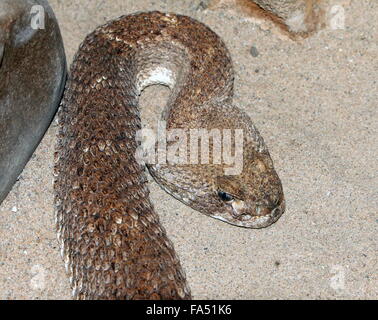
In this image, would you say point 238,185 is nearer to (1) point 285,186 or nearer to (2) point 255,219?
(2) point 255,219

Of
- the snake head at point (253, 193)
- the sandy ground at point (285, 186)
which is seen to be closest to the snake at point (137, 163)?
the snake head at point (253, 193)

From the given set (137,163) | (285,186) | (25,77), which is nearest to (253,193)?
(285,186)

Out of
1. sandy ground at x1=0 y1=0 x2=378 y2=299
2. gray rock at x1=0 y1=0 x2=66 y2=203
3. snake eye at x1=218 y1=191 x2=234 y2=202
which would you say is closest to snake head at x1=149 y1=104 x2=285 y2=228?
snake eye at x1=218 y1=191 x2=234 y2=202

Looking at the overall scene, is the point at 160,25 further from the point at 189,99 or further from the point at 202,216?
the point at 202,216

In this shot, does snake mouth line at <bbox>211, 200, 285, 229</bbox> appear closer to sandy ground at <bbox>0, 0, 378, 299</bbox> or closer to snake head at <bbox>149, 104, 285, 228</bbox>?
snake head at <bbox>149, 104, 285, 228</bbox>

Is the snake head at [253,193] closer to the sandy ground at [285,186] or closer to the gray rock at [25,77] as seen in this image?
the sandy ground at [285,186]
